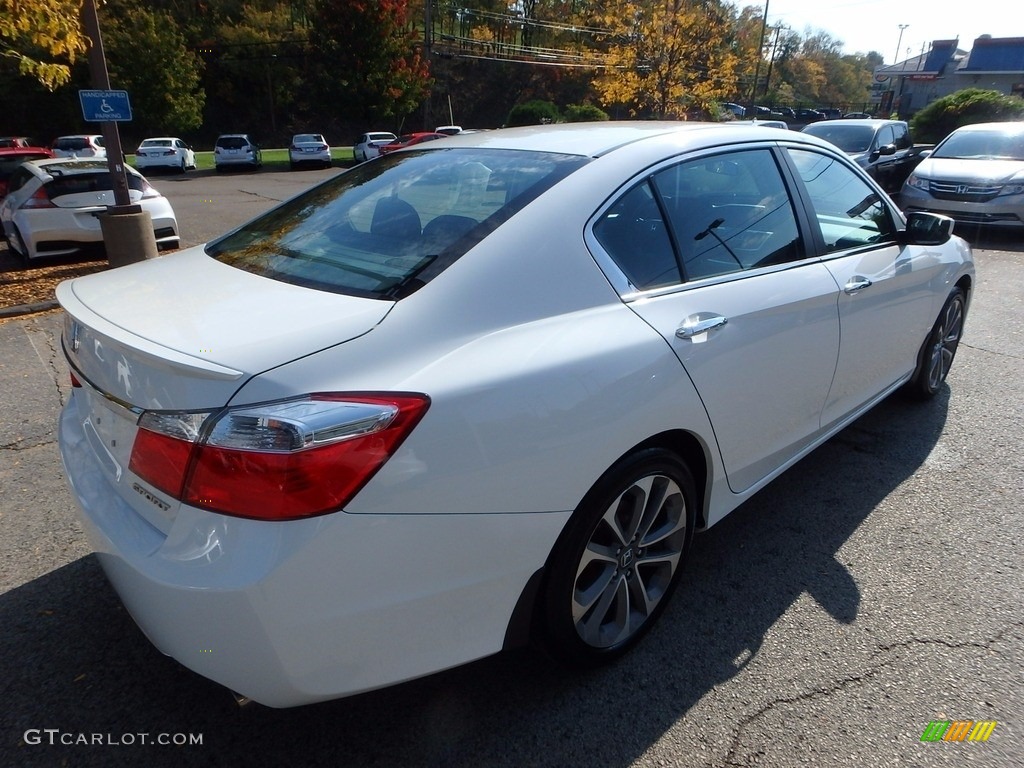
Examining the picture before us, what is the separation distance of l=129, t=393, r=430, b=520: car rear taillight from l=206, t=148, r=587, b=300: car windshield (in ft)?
1.41

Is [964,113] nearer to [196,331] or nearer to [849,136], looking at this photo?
[849,136]

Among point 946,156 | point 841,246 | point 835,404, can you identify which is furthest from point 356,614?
point 946,156

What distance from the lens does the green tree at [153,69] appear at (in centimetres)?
3669

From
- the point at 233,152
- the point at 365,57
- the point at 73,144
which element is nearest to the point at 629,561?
the point at 73,144

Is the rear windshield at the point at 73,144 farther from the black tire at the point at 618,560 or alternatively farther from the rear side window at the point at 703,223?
the black tire at the point at 618,560

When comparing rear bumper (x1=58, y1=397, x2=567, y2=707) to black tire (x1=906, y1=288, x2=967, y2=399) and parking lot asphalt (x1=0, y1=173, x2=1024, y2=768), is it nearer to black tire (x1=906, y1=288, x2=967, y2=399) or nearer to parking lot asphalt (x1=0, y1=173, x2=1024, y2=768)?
parking lot asphalt (x1=0, y1=173, x2=1024, y2=768)

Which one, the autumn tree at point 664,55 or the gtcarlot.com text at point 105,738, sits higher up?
the autumn tree at point 664,55

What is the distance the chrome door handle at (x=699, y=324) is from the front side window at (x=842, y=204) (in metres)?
1.10

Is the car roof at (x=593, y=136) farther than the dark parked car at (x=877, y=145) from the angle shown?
No

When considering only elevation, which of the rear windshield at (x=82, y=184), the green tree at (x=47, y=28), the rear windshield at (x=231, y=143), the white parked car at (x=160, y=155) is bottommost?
the white parked car at (x=160, y=155)

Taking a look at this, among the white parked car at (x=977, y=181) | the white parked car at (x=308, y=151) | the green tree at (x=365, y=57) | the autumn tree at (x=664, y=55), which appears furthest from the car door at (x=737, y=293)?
the green tree at (x=365, y=57)

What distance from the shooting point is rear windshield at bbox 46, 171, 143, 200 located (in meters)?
9.32

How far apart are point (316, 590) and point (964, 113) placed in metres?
31.2

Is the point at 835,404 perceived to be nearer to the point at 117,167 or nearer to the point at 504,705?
the point at 504,705
